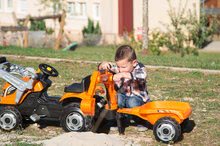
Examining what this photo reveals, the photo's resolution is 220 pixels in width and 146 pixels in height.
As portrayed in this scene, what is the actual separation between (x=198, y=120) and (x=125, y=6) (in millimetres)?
20803

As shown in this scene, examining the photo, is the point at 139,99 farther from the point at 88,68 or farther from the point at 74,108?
the point at 88,68

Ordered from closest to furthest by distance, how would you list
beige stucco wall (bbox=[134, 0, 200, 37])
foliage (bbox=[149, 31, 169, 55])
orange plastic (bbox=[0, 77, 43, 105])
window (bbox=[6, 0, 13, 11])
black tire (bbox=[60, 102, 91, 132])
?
black tire (bbox=[60, 102, 91, 132]) < orange plastic (bbox=[0, 77, 43, 105]) < foliage (bbox=[149, 31, 169, 55]) < beige stucco wall (bbox=[134, 0, 200, 37]) < window (bbox=[6, 0, 13, 11])

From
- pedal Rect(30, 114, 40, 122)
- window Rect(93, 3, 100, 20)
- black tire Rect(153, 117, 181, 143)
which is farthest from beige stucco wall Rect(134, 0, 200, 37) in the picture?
black tire Rect(153, 117, 181, 143)

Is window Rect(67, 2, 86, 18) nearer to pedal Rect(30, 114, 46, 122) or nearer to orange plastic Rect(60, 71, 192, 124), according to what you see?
pedal Rect(30, 114, 46, 122)

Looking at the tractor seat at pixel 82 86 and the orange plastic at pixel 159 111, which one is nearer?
the orange plastic at pixel 159 111

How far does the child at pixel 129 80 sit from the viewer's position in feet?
25.1

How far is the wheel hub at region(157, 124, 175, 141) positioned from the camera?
7.10m

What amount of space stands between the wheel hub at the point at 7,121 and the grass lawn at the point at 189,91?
0.22m

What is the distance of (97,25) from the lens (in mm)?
29297

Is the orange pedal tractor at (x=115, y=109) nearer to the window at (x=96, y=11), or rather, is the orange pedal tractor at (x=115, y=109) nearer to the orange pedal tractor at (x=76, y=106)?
the orange pedal tractor at (x=76, y=106)

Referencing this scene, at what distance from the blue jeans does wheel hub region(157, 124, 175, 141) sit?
0.61m

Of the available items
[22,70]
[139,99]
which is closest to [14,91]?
[22,70]

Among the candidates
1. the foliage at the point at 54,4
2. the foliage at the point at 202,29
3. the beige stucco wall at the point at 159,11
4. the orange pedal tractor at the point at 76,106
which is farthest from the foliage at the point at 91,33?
the orange pedal tractor at the point at 76,106

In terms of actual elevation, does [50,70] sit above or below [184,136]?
above
